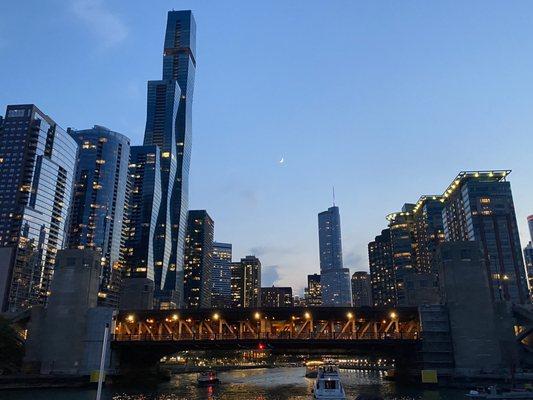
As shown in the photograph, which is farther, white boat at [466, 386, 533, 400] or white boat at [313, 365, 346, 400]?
white boat at [466, 386, 533, 400]

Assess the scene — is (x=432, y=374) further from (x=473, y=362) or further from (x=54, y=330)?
(x=54, y=330)

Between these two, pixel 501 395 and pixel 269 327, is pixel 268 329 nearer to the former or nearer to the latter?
pixel 269 327

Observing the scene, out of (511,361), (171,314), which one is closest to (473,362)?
(511,361)

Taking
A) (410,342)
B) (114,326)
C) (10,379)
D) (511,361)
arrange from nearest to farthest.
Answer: (10,379) < (511,361) < (410,342) < (114,326)

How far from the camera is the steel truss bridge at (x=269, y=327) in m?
88.2

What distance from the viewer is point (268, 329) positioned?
322 feet

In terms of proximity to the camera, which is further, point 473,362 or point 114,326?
point 114,326

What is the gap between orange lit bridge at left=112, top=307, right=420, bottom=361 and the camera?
88312 millimetres

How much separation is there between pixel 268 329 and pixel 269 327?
0.86m

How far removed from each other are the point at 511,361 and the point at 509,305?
31.7 ft

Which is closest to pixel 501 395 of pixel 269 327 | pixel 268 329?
pixel 268 329

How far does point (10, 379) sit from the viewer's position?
75375mm

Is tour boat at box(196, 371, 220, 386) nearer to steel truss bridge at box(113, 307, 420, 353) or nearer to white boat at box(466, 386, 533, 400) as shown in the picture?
steel truss bridge at box(113, 307, 420, 353)

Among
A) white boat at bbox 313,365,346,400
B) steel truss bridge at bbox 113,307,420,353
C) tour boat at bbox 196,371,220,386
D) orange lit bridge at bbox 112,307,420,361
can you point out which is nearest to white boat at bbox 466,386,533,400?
white boat at bbox 313,365,346,400
